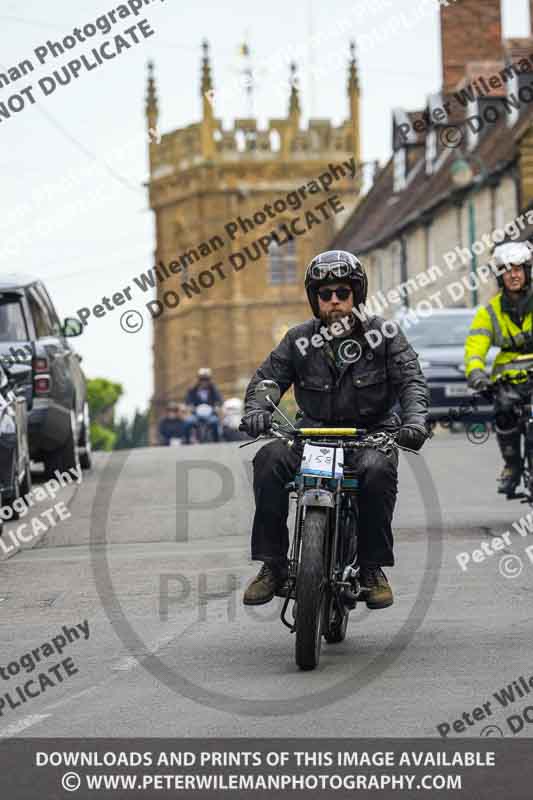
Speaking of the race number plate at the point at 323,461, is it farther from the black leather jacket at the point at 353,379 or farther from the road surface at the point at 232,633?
the road surface at the point at 232,633

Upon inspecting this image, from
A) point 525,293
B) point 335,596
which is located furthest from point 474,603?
point 525,293

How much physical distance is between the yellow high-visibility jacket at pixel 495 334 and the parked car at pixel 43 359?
20.3 ft

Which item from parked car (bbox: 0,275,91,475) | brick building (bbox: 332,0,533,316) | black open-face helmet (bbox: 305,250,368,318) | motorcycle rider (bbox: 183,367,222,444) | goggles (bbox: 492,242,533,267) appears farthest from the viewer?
brick building (bbox: 332,0,533,316)

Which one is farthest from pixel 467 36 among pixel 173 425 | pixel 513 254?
pixel 513 254

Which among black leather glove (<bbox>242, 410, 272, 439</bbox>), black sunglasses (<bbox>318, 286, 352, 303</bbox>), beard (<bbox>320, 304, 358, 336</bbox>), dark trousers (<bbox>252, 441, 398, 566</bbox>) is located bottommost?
dark trousers (<bbox>252, 441, 398, 566</bbox>)

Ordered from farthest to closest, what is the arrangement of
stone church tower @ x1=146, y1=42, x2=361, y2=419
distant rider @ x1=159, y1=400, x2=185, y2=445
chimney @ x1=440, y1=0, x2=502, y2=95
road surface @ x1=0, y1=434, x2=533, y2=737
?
stone church tower @ x1=146, y1=42, x2=361, y2=419
chimney @ x1=440, y1=0, x2=502, y2=95
distant rider @ x1=159, y1=400, x2=185, y2=445
road surface @ x1=0, y1=434, x2=533, y2=737

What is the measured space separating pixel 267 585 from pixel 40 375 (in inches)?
423

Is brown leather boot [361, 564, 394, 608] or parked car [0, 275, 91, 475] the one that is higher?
parked car [0, 275, 91, 475]

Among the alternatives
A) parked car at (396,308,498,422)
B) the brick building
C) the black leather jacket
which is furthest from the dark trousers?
the brick building

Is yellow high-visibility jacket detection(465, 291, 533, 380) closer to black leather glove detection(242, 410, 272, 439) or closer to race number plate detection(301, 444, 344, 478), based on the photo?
black leather glove detection(242, 410, 272, 439)

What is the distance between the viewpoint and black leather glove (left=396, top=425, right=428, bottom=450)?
8.34m

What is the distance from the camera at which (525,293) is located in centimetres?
1316

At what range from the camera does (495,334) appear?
13312mm
